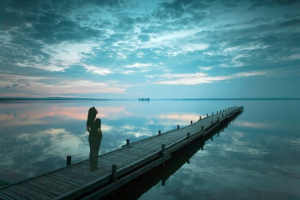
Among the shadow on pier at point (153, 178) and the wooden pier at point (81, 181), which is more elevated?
the wooden pier at point (81, 181)

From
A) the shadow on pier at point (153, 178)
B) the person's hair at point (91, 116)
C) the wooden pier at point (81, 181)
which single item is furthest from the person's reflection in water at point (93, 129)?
the shadow on pier at point (153, 178)

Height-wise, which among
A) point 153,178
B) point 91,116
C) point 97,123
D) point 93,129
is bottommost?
point 153,178

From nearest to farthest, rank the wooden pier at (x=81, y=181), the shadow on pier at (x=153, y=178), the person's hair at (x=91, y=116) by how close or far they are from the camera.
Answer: the wooden pier at (x=81, y=181) < the person's hair at (x=91, y=116) < the shadow on pier at (x=153, y=178)

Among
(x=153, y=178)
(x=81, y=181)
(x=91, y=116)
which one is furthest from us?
(x=153, y=178)

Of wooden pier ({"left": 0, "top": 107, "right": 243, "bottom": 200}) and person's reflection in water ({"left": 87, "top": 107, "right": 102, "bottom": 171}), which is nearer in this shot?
wooden pier ({"left": 0, "top": 107, "right": 243, "bottom": 200})

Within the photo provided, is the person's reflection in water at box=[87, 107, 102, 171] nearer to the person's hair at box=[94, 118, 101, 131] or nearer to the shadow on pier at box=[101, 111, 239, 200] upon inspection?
the person's hair at box=[94, 118, 101, 131]

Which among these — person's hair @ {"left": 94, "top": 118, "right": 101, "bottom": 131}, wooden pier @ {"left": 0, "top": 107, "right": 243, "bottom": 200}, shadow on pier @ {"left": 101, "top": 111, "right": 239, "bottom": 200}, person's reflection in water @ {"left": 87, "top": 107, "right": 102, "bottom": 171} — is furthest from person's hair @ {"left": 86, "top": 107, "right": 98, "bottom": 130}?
shadow on pier @ {"left": 101, "top": 111, "right": 239, "bottom": 200}

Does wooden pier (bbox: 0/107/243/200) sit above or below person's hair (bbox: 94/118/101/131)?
below

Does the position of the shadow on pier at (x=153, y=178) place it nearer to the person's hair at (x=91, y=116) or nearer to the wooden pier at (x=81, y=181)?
the wooden pier at (x=81, y=181)

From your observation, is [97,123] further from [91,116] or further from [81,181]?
[81,181]

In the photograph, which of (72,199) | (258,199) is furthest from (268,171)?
(72,199)

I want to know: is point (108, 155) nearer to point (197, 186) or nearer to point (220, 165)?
point (197, 186)

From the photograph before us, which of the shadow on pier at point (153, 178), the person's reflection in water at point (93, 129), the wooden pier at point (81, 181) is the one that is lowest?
the shadow on pier at point (153, 178)

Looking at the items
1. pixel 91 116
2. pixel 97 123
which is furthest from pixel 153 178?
pixel 91 116
